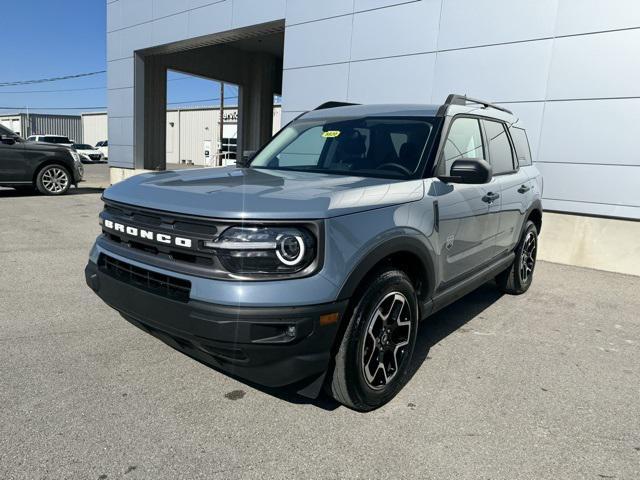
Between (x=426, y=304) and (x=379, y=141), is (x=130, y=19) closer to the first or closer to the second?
(x=379, y=141)

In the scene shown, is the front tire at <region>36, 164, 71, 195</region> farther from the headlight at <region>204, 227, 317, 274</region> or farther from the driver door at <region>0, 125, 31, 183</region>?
the headlight at <region>204, 227, 317, 274</region>

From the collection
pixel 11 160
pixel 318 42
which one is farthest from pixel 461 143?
pixel 11 160

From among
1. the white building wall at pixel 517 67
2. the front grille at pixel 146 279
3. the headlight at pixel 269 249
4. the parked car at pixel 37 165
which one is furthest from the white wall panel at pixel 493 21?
the parked car at pixel 37 165

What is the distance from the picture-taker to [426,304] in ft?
10.5

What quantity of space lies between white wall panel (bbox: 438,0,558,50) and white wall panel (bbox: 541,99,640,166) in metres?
1.19

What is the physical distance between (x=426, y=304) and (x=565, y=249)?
5.16m

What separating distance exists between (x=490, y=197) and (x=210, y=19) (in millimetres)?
10865

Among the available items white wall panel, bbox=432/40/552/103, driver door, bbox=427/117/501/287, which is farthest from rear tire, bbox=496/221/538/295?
white wall panel, bbox=432/40/552/103

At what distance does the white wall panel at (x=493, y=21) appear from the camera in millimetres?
7273

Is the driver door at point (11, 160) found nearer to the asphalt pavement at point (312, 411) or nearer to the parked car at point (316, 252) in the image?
the asphalt pavement at point (312, 411)

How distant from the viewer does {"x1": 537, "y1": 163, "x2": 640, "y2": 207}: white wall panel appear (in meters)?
6.78

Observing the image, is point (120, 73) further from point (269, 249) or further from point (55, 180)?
point (269, 249)

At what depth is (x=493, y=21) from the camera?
7684 millimetres

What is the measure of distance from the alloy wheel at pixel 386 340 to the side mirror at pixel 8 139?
11465 mm
